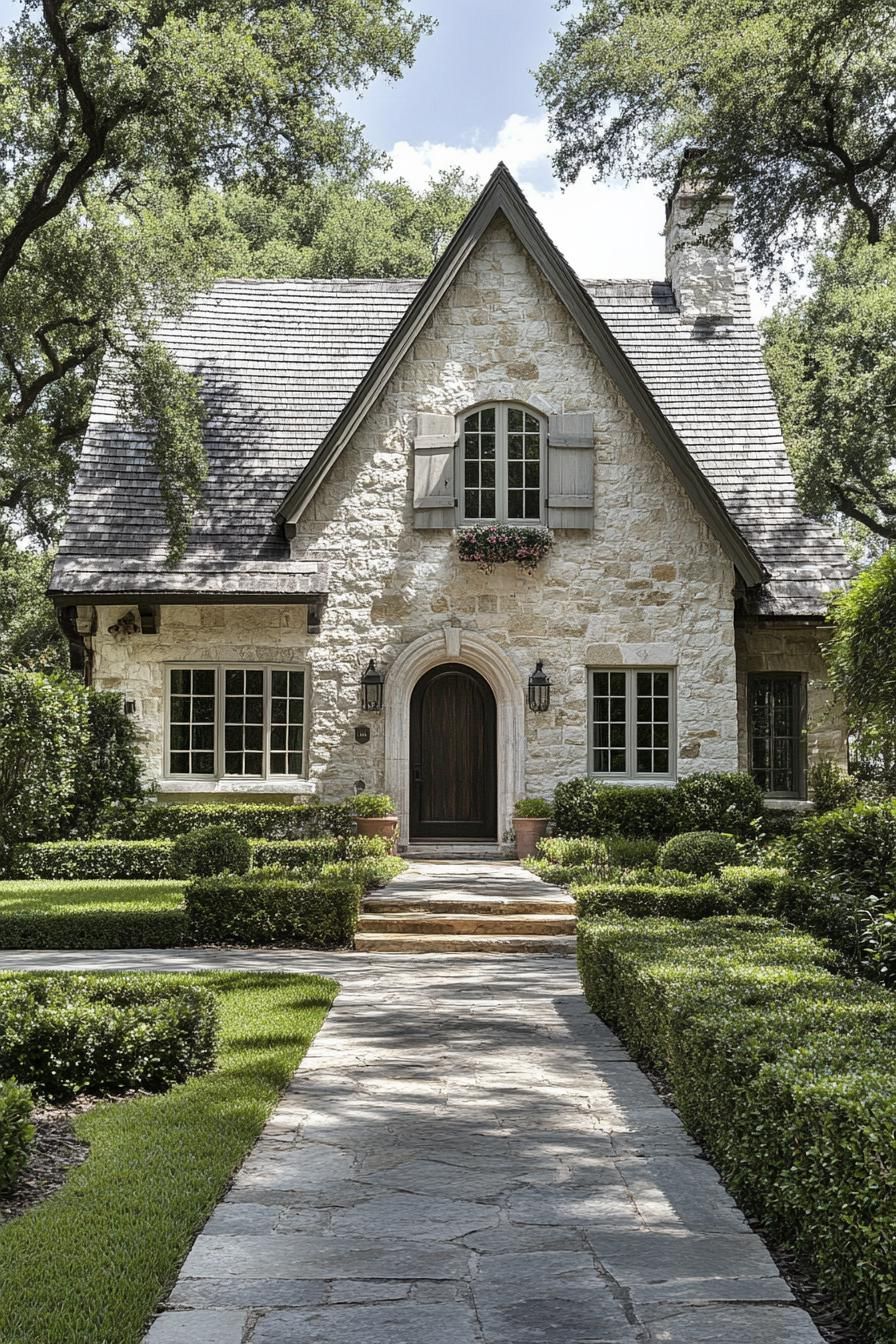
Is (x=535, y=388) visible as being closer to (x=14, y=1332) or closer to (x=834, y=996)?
(x=834, y=996)

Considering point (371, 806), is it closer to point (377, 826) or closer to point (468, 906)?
point (377, 826)

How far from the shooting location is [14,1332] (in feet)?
10.6

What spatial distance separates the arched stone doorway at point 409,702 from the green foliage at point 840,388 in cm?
1140

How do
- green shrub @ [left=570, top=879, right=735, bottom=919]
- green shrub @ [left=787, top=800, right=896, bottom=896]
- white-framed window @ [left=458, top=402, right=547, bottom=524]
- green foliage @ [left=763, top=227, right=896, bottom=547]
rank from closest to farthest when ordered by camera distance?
green shrub @ [left=787, top=800, right=896, bottom=896] → green shrub @ [left=570, top=879, right=735, bottom=919] → white-framed window @ [left=458, top=402, right=547, bottom=524] → green foliage @ [left=763, top=227, right=896, bottom=547]

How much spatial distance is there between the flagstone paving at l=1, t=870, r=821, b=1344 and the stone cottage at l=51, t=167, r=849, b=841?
9.67 metres

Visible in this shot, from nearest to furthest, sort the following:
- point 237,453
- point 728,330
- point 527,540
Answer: point 527,540 < point 237,453 < point 728,330

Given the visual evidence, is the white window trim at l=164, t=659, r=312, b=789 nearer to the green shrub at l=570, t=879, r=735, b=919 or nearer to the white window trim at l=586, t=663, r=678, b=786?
the white window trim at l=586, t=663, r=678, b=786

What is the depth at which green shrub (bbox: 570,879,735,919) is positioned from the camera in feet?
33.8

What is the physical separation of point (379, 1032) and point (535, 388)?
1146 centimetres

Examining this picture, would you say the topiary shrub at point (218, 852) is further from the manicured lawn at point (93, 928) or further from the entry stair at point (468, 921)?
the manicured lawn at point (93, 928)

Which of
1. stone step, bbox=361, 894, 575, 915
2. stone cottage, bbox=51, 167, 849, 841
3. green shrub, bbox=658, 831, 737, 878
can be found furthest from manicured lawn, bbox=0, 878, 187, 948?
stone cottage, bbox=51, 167, 849, 841

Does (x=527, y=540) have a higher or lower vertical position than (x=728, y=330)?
lower

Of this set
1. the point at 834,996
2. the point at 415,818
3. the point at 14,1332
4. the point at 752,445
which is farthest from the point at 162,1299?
the point at 752,445

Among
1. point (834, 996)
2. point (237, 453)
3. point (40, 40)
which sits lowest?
point (834, 996)
